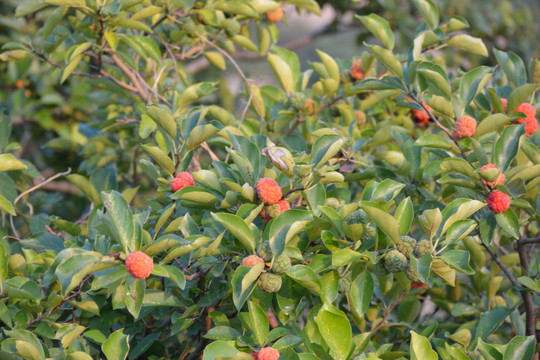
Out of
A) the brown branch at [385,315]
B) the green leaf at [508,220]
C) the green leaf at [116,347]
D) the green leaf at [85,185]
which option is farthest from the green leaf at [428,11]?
the green leaf at [116,347]

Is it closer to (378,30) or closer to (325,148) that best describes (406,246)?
(325,148)

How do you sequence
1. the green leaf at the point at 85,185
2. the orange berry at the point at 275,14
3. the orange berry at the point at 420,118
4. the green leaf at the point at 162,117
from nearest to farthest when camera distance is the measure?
the green leaf at the point at 162,117
the green leaf at the point at 85,185
the orange berry at the point at 420,118
the orange berry at the point at 275,14

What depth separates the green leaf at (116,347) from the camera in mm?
1132

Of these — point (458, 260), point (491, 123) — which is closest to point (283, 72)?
point (491, 123)

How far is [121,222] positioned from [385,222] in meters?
0.47

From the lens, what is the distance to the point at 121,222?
1.10 meters

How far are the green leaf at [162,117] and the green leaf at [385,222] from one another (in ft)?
1.51

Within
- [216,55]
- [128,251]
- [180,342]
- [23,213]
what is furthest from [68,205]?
[128,251]

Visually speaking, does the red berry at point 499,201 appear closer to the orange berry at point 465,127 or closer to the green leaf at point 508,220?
the green leaf at point 508,220

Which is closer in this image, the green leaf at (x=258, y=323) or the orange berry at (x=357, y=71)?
the green leaf at (x=258, y=323)

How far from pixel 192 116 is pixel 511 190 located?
0.73m

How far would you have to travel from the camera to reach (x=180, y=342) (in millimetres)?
1642

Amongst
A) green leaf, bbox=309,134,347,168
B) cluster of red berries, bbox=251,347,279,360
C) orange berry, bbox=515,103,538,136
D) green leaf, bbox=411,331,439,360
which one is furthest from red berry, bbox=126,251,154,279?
orange berry, bbox=515,103,538,136

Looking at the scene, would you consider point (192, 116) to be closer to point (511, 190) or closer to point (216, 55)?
point (511, 190)
